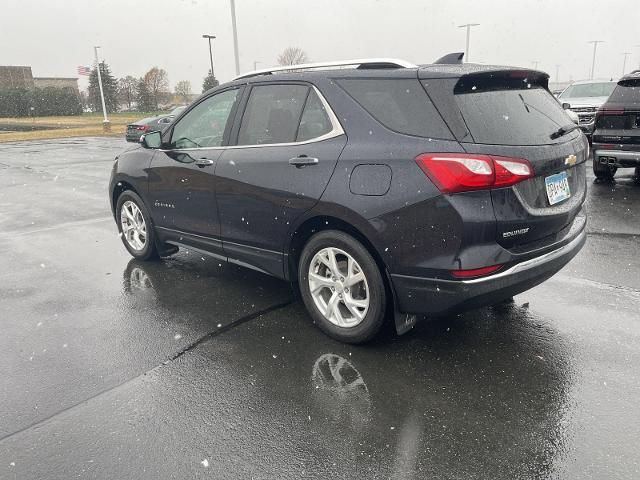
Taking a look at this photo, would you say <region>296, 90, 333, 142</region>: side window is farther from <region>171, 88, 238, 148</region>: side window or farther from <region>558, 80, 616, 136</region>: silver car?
<region>558, 80, 616, 136</region>: silver car

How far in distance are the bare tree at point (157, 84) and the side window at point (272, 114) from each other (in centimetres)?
7840

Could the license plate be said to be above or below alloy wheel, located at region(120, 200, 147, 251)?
above

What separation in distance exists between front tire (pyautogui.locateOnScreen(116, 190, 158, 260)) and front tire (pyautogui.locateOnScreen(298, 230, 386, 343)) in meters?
2.24

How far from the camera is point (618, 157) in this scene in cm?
795

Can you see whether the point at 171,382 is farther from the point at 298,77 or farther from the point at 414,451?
the point at 298,77

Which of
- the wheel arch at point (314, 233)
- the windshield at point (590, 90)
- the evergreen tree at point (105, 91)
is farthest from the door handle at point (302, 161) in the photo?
the evergreen tree at point (105, 91)

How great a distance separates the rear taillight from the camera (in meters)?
2.85

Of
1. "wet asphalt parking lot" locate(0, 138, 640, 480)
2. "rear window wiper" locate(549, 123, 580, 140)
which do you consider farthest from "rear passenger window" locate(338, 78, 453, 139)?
"wet asphalt parking lot" locate(0, 138, 640, 480)

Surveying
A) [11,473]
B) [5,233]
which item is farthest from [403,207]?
[5,233]

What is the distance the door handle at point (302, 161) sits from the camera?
345cm

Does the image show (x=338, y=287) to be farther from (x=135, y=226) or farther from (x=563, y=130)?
(x=135, y=226)

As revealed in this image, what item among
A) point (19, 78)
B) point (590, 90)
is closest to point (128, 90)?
point (19, 78)

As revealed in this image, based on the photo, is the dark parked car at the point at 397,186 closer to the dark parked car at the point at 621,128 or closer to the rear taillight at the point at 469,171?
the rear taillight at the point at 469,171

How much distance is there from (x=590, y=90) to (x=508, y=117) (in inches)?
580
